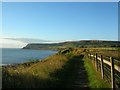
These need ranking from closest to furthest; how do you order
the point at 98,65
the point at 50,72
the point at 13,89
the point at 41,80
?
1. the point at 13,89
2. the point at 41,80
3. the point at 50,72
4. the point at 98,65

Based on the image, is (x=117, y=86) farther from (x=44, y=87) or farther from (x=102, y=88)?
(x=44, y=87)

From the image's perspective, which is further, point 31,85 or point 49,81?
point 49,81

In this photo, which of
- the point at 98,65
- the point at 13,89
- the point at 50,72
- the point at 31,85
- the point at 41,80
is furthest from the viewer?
the point at 98,65

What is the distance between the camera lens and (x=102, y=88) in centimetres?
1165

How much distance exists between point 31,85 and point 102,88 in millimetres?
2751

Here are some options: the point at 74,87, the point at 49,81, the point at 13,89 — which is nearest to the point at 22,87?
the point at 13,89

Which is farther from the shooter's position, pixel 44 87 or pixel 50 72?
pixel 50 72

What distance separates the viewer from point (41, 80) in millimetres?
12531

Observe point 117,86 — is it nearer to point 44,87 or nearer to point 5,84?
point 44,87

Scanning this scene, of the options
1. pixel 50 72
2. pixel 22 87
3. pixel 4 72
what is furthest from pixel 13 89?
pixel 50 72

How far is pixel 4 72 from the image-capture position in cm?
1192

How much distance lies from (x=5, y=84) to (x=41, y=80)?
197 centimetres

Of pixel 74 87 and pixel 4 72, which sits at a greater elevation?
pixel 4 72

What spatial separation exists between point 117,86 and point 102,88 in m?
0.66
